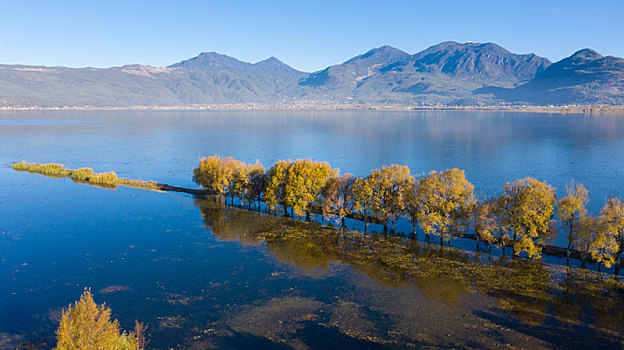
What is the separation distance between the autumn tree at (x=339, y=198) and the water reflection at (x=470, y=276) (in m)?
3.54

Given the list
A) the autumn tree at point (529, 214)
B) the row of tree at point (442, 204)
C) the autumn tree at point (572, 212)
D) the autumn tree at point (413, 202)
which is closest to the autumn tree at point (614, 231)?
the row of tree at point (442, 204)

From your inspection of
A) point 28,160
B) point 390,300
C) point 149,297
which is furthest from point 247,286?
point 28,160

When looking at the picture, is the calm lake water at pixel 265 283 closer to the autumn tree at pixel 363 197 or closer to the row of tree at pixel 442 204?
the row of tree at pixel 442 204

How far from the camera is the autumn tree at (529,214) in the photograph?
52688 mm

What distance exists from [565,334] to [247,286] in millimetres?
33420

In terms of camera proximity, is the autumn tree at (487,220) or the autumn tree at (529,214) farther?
the autumn tree at (487,220)

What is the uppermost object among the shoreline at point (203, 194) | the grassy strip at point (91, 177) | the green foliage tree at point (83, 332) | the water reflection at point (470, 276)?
the green foliage tree at point (83, 332)

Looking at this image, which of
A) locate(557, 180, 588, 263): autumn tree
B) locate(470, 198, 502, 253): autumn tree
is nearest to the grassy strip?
locate(470, 198, 502, 253): autumn tree

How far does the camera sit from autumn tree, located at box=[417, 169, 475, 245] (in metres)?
59.2

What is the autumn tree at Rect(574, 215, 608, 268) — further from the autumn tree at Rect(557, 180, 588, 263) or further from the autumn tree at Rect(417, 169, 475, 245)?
the autumn tree at Rect(417, 169, 475, 245)

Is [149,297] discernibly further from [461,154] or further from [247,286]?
[461,154]

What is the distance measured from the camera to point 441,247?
60.1 m

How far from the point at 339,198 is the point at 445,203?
1882cm

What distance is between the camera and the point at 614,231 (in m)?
47.4
